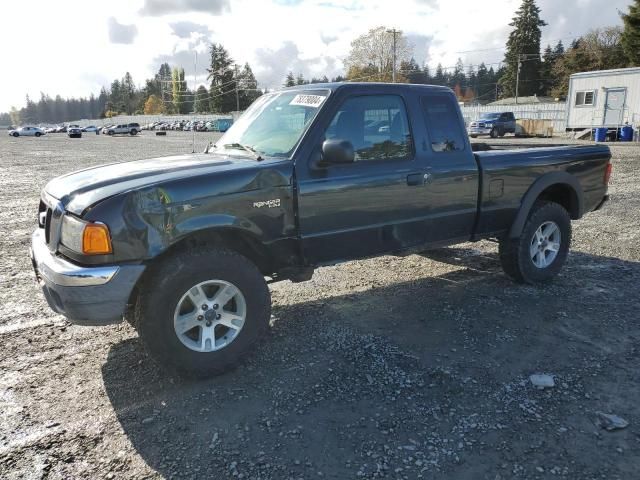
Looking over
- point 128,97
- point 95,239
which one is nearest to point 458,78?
point 128,97

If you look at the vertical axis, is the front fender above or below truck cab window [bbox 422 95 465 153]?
below

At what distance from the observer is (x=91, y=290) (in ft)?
10.4

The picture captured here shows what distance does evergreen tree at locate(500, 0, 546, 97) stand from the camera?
7456 cm

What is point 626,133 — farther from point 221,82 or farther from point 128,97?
point 128,97

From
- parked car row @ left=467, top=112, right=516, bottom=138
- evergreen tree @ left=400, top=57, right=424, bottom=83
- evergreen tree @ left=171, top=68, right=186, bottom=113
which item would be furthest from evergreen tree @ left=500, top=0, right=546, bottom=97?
evergreen tree @ left=171, top=68, right=186, bottom=113

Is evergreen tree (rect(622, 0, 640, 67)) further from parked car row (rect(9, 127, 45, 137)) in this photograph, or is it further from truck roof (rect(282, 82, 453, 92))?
parked car row (rect(9, 127, 45, 137))

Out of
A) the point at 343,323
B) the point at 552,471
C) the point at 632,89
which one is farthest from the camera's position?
the point at 632,89

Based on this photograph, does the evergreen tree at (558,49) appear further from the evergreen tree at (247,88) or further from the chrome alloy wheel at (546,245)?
the chrome alloy wheel at (546,245)

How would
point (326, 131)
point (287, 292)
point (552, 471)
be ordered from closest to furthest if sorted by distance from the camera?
point (552, 471)
point (326, 131)
point (287, 292)

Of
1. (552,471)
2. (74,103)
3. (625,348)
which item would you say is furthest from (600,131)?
(74,103)

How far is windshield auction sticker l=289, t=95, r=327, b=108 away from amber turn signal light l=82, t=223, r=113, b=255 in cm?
191

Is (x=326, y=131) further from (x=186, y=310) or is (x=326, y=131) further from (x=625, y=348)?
(x=625, y=348)

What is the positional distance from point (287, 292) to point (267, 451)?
263cm

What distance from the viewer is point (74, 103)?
186625mm
